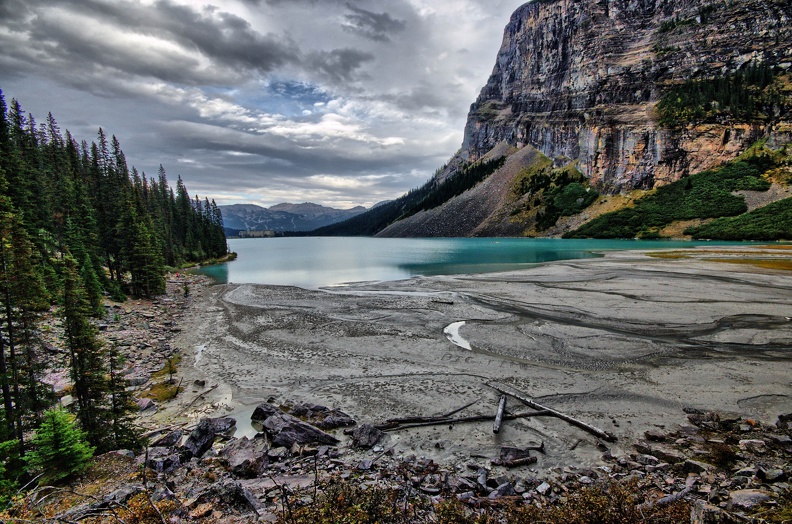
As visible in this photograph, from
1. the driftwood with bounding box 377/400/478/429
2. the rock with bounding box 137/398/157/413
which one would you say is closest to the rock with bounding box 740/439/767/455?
the driftwood with bounding box 377/400/478/429

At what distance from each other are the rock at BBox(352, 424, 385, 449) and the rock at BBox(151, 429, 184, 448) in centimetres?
506

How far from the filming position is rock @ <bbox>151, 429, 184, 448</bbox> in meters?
9.81

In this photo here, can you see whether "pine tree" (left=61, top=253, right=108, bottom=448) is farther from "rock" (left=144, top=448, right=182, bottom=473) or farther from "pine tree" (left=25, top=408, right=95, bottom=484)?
"rock" (left=144, top=448, right=182, bottom=473)

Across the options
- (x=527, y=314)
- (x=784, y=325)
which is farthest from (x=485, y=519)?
(x=784, y=325)

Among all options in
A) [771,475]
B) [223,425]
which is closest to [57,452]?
[223,425]

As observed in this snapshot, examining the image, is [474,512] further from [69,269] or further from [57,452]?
[69,269]

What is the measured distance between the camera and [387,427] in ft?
34.2

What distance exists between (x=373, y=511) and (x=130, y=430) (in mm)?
8512

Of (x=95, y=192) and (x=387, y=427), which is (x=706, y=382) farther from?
(x=95, y=192)

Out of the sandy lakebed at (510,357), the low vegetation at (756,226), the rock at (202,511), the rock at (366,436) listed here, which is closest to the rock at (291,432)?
the rock at (366,436)

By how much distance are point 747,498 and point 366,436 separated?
7722 mm

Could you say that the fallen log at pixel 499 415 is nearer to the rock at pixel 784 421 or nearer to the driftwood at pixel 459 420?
the driftwood at pixel 459 420

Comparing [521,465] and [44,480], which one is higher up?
[44,480]

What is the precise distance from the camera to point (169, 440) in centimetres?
993
